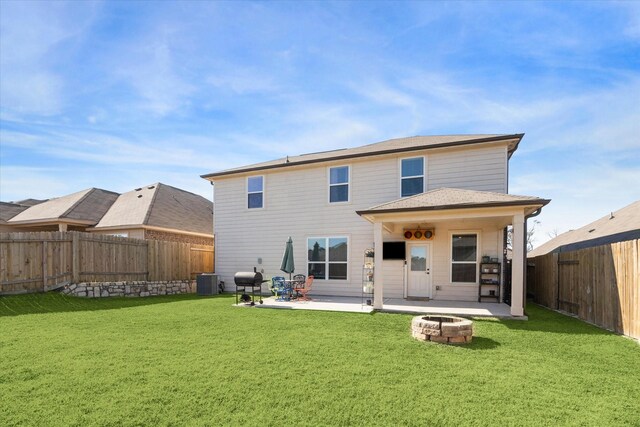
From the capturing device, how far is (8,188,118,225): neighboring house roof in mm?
15930

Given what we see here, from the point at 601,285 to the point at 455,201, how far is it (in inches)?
141

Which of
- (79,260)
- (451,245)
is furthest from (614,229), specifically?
(79,260)

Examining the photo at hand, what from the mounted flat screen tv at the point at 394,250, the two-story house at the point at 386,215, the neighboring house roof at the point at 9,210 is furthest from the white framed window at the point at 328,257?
the neighboring house roof at the point at 9,210

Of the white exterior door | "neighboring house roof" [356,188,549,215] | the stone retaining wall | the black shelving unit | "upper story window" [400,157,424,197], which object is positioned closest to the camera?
"neighboring house roof" [356,188,549,215]

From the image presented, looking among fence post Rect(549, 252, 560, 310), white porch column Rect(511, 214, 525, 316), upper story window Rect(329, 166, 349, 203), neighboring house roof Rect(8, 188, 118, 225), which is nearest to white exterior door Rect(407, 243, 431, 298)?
upper story window Rect(329, 166, 349, 203)

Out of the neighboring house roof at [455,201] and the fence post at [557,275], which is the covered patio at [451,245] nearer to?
the neighboring house roof at [455,201]

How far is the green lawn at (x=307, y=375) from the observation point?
307 cm

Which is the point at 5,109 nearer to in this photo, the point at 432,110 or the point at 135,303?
the point at 135,303

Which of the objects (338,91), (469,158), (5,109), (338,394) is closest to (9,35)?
(5,109)

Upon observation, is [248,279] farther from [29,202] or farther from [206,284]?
[29,202]

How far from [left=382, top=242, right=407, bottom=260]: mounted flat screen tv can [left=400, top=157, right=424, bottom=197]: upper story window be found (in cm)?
181

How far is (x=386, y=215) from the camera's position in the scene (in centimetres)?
883

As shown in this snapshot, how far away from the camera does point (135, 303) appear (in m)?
10.1

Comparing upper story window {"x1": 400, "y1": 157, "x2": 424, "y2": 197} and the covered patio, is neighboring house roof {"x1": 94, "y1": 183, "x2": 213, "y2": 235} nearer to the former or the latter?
the covered patio
